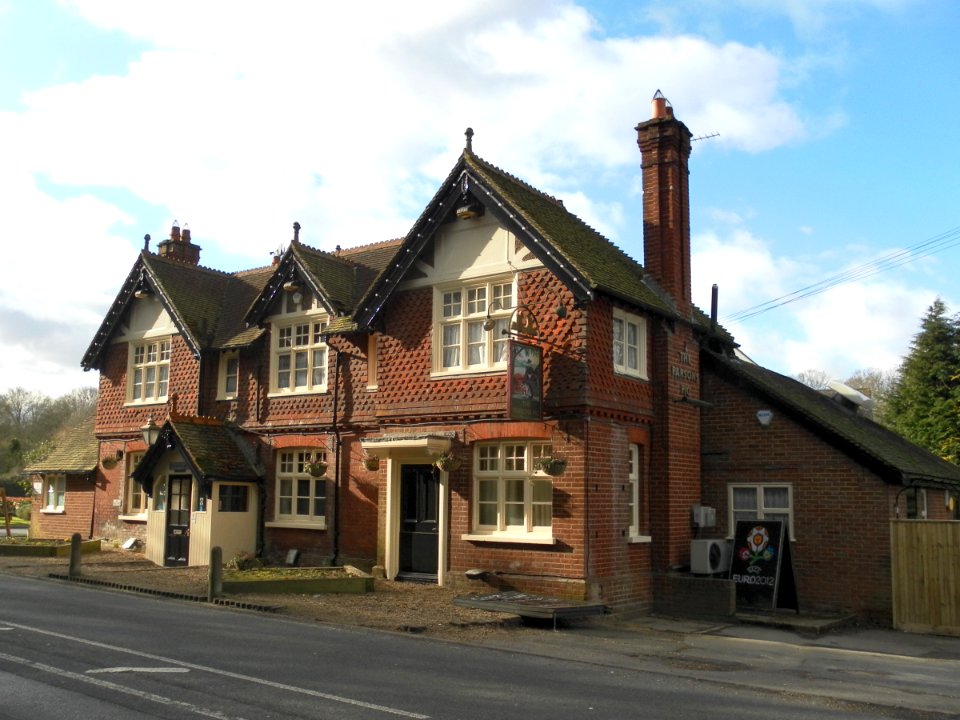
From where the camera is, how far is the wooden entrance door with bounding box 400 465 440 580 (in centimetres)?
1936

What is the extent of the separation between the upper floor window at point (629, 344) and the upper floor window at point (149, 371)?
14.1 metres

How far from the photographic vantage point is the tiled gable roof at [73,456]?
2805cm

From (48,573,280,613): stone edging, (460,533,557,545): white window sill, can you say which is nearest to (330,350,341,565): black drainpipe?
(460,533,557,545): white window sill

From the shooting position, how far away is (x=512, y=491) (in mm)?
18078

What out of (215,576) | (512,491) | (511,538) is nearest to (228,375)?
(215,576)

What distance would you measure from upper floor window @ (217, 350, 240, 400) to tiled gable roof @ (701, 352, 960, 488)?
12455mm

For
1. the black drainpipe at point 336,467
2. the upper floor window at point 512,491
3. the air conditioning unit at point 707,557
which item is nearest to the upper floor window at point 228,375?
the black drainpipe at point 336,467

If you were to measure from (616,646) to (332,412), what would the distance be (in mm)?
10607

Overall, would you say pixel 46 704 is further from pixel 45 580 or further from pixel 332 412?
pixel 332 412

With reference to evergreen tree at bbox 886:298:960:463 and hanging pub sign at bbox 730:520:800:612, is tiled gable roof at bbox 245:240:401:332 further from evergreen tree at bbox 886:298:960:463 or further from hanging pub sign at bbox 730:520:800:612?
evergreen tree at bbox 886:298:960:463

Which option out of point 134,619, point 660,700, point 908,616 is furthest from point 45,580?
point 908,616

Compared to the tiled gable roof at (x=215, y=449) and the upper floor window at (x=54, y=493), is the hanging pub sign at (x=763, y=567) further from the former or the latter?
the upper floor window at (x=54, y=493)

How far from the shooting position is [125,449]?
26766 mm

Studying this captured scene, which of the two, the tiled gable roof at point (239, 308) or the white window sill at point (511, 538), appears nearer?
the white window sill at point (511, 538)
